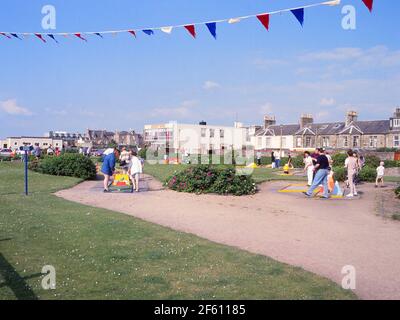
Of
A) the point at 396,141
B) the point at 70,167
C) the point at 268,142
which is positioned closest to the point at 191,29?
the point at 70,167

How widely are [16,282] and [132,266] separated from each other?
153 cm

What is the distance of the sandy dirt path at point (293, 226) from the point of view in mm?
6387

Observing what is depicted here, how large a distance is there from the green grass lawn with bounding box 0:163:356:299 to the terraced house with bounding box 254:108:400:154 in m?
52.9

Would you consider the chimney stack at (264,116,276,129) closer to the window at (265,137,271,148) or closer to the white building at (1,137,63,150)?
the window at (265,137,271,148)

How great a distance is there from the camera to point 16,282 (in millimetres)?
5453

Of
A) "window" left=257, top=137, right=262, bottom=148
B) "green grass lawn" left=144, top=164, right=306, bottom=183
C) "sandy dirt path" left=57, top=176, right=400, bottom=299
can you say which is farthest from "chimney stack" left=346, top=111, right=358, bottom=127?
"sandy dirt path" left=57, top=176, right=400, bottom=299

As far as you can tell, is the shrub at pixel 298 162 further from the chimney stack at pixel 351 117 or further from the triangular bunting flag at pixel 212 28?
the chimney stack at pixel 351 117

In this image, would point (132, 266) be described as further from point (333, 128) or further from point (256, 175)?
point (333, 128)

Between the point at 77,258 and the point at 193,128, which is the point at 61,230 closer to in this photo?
the point at 77,258

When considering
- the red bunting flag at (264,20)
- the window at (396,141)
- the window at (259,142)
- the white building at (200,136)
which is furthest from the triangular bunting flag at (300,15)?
the window at (259,142)

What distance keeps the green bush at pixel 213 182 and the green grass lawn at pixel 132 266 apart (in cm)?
610

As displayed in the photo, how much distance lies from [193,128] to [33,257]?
2603 inches

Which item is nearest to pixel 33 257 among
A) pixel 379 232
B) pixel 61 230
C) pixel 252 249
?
pixel 61 230

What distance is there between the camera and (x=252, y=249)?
24.3 ft
